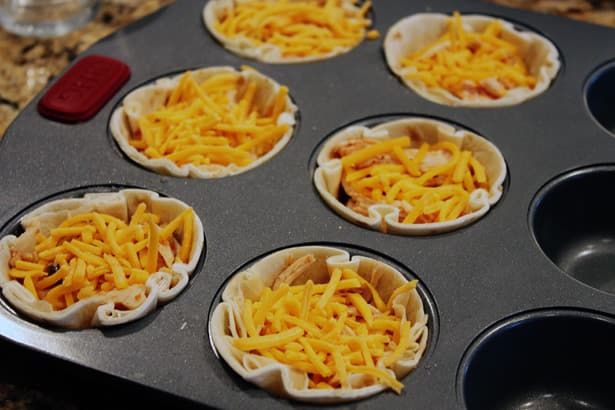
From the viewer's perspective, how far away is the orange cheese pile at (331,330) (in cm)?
156

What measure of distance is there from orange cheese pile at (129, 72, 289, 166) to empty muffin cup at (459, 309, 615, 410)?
0.75m

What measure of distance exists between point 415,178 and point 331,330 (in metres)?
0.55

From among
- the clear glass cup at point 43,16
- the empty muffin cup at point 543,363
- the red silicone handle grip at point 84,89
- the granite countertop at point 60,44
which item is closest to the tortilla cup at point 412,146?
the empty muffin cup at point 543,363

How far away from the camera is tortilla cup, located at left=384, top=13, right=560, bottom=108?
2.23 meters

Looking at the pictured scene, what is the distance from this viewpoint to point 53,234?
5.97 feet

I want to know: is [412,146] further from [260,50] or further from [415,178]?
[260,50]

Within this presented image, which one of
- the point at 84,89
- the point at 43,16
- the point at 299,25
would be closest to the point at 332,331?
the point at 84,89

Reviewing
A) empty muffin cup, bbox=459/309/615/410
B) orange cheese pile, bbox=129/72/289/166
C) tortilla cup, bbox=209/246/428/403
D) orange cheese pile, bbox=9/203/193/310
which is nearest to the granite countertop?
orange cheese pile, bbox=129/72/289/166

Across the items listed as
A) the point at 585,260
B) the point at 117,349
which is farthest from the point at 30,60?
the point at 585,260

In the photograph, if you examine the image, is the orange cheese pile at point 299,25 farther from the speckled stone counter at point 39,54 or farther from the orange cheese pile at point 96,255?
the orange cheese pile at point 96,255

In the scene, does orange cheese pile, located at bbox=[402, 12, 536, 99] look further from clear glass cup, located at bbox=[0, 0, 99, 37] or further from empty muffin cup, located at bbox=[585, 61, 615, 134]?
clear glass cup, located at bbox=[0, 0, 99, 37]

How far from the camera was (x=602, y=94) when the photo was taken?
2383 mm

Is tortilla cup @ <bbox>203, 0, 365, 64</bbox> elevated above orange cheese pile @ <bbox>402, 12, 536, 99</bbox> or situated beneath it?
elevated above

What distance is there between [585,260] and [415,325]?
731 mm
